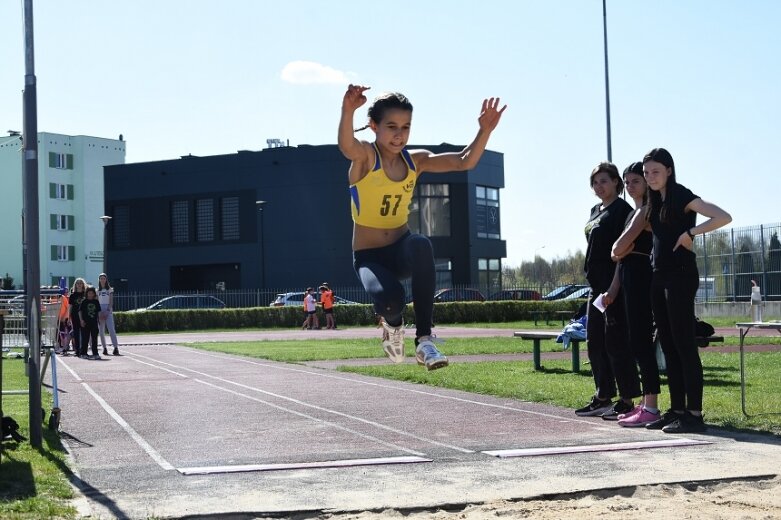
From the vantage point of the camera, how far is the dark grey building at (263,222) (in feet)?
187

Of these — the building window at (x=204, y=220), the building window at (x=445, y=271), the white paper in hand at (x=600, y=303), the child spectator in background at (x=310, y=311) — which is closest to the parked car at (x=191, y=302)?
the child spectator in background at (x=310, y=311)

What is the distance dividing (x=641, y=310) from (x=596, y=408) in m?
1.42

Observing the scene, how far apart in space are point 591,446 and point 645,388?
71.6 inches

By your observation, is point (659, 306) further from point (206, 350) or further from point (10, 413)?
point (206, 350)

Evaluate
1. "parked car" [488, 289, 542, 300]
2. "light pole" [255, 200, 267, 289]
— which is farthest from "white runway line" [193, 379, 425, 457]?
"light pole" [255, 200, 267, 289]

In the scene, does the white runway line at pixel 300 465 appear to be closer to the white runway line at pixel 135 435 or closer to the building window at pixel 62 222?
the white runway line at pixel 135 435

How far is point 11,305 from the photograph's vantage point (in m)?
14.2

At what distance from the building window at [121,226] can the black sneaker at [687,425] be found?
5694cm

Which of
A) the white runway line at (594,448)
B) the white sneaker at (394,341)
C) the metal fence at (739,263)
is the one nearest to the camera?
the white sneaker at (394,341)

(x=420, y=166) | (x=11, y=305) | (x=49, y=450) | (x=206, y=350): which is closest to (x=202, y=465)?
(x=49, y=450)

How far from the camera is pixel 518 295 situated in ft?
173

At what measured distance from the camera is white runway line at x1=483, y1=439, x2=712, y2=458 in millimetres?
8586

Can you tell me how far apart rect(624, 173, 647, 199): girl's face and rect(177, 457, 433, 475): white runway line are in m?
3.85

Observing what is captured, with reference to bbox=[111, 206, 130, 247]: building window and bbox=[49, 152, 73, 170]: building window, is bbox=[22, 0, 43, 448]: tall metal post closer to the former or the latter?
bbox=[111, 206, 130, 247]: building window
